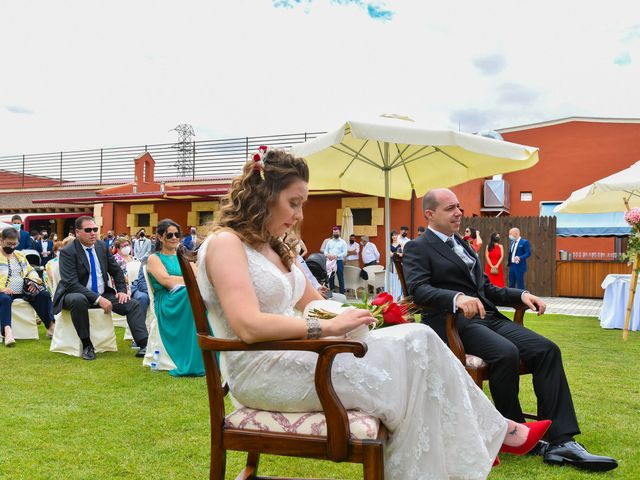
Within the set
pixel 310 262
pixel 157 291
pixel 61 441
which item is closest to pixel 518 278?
pixel 310 262

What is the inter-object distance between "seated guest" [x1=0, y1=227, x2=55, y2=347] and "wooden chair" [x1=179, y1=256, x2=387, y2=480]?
6372mm

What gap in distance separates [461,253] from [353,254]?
1316cm

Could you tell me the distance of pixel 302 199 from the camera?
255cm

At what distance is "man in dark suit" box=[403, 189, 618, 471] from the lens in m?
3.43

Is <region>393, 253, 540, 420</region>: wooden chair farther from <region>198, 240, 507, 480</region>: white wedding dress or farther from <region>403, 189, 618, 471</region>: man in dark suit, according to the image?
<region>198, 240, 507, 480</region>: white wedding dress

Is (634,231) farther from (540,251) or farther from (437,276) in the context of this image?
(540,251)

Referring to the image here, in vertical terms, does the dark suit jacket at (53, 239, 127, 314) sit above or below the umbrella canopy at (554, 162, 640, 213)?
below

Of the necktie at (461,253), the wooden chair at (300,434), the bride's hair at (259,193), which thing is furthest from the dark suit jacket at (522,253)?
the wooden chair at (300,434)

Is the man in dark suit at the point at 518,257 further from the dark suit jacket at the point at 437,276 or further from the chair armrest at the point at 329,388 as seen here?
the chair armrest at the point at 329,388

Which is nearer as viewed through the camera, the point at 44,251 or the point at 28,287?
the point at 28,287

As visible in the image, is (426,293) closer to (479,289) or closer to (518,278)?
(479,289)

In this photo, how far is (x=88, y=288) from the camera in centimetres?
701

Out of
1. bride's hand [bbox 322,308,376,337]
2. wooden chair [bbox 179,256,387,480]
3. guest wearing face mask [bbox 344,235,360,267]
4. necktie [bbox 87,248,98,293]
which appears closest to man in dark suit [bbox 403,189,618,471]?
bride's hand [bbox 322,308,376,337]

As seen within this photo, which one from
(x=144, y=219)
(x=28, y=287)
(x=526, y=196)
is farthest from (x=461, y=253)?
(x=526, y=196)
